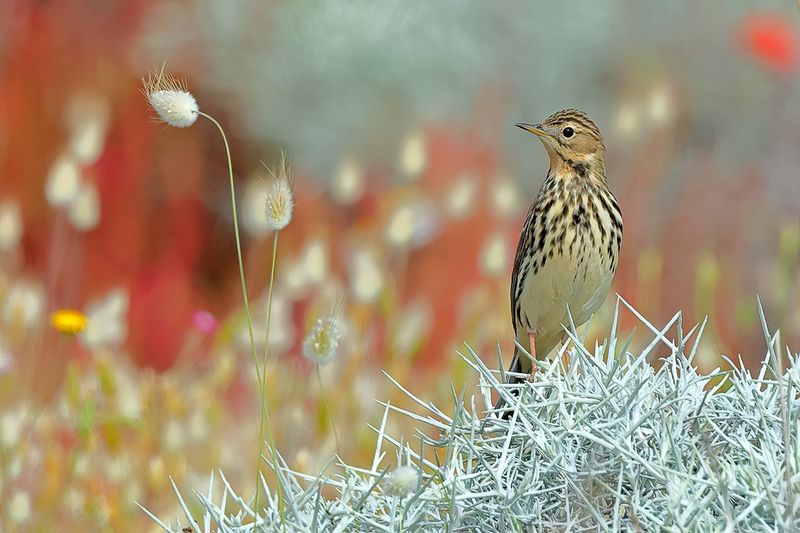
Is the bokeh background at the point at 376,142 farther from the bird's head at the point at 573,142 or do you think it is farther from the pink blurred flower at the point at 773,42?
the bird's head at the point at 573,142

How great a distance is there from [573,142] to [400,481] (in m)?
1.65

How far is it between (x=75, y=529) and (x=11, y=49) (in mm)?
3910

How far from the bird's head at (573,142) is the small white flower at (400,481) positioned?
1591 millimetres

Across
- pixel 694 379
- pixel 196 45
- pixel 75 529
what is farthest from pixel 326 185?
pixel 694 379

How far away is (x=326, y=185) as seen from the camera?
19.6 ft

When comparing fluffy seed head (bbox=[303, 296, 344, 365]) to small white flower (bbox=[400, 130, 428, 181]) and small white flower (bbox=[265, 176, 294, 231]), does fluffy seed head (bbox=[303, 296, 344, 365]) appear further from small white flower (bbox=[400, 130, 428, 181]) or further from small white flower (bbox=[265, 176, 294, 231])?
small white flower (bbox=[400, 130, 428, 181])

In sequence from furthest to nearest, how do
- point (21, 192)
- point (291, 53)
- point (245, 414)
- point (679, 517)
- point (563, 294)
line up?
1. point (291, 53)
2. point (21, 192)
3. point (245, 414)
4. point (563, 294)
5. point (679, 517)

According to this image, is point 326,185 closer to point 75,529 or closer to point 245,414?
point 245,414

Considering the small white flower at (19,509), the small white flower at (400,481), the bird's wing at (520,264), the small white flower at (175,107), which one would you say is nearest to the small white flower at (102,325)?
the small white flower at (19,509)

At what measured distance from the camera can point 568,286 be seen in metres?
2.62

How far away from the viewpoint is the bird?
263cm

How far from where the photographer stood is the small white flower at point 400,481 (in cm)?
125

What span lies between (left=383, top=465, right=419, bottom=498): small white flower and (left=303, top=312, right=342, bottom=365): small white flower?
0.31 m

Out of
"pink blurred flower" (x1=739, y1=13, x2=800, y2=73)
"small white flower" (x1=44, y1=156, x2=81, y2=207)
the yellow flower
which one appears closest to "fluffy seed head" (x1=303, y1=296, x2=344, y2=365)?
the yellow flower
